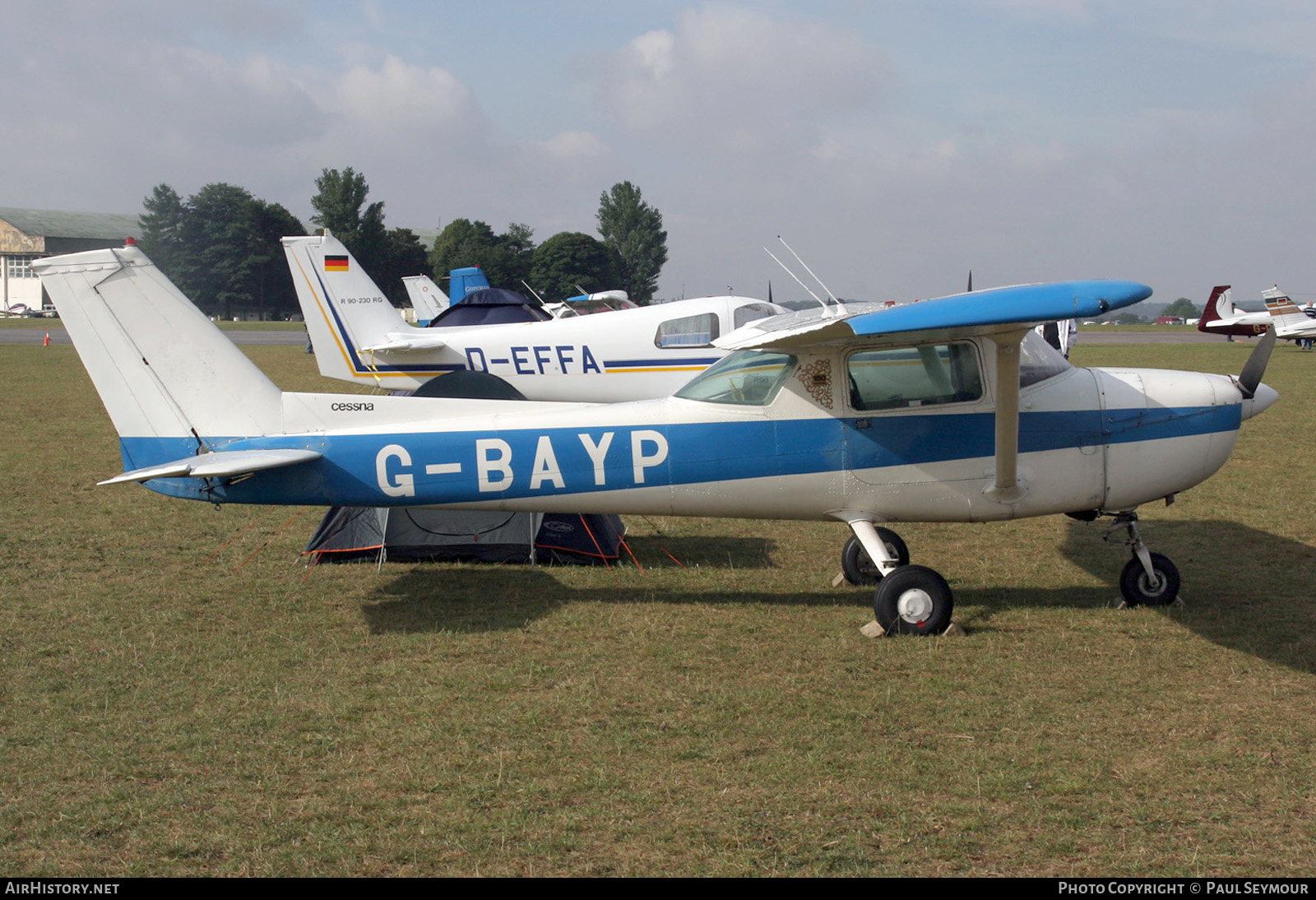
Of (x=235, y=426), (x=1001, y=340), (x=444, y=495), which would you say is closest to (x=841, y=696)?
(x=1001, y=340)

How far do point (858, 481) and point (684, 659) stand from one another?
1699 mm

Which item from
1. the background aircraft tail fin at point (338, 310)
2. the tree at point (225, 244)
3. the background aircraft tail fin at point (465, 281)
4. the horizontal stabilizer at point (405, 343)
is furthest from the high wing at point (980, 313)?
the tree at point (225, 244)

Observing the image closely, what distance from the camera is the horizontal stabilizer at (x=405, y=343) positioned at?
14727 millimetres

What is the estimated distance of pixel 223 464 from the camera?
19.4ft

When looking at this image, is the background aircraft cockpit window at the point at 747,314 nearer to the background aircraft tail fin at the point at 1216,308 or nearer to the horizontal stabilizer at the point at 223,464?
the horizontal stabilizer at the point at 223,464

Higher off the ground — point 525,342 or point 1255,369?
point 525,342

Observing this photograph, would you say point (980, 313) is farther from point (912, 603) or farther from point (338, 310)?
point (338, 310)

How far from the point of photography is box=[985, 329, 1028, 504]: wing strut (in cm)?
597

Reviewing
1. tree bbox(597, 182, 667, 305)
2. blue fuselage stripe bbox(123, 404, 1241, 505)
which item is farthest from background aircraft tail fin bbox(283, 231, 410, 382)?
tree bbox(597, 182, 667, 305)

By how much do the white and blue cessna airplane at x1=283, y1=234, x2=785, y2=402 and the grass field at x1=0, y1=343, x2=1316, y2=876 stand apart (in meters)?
4.28

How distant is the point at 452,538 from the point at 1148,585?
5322 mm

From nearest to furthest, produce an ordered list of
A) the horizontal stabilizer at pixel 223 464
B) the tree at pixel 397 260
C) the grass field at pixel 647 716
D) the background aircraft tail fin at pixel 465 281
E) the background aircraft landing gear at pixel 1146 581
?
the grass field at pixel 647 716
the horizontal stabilizer at pixel 223 464
the background aircraft landing gear at pixel 1146 581
the background aircraft tail fin at pixel 465 281
the tree at pixel 397 260

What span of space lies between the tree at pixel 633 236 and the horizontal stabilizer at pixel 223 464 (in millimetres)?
100444

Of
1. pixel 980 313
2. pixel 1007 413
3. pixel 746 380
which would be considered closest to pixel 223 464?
pixel 746 380
